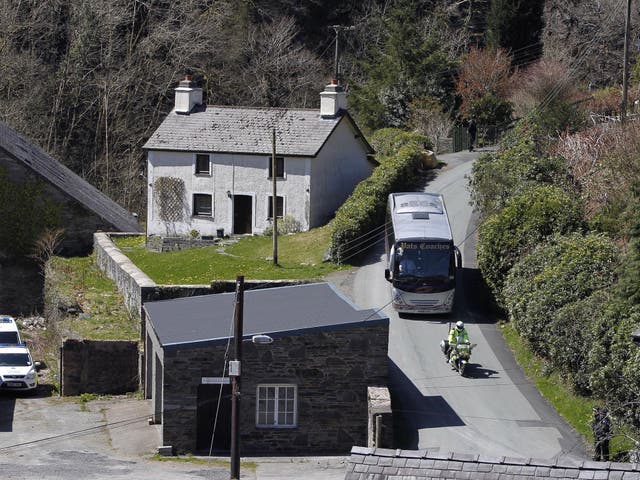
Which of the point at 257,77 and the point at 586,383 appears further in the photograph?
the point at 257,77

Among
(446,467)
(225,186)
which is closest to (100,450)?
(446,467)

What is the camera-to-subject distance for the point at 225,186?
47.3 meters

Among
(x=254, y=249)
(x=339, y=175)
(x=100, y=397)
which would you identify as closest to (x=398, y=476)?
(x=100, y=397)

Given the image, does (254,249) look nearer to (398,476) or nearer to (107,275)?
(107,275)

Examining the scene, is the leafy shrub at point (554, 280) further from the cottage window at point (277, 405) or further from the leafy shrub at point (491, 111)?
the leafy shrub at point (491, 111)

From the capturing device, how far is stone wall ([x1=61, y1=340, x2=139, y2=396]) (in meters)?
33.0

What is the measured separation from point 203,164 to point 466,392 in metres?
21.7

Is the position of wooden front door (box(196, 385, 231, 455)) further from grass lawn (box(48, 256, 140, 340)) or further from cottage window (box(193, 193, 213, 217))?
cottage window (box(193, 193, 213, 217))

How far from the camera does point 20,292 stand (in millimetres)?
47656

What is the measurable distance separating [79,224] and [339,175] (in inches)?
419

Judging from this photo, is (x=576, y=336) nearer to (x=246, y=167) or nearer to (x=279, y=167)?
(x=279, y=167)

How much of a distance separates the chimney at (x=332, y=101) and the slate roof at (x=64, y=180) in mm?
9781

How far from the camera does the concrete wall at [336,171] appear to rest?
46.4m

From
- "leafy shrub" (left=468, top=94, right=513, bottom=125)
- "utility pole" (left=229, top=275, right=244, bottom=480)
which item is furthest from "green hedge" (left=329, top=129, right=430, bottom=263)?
"utility pole" (left=229, top=275, right=244, bottom=480)
